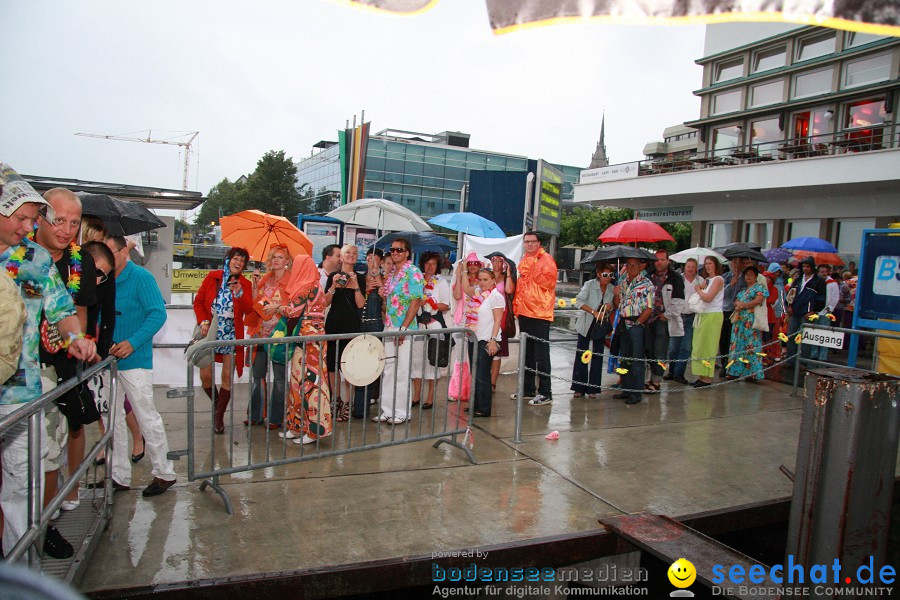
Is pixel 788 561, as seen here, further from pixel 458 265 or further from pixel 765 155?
pixel 765 155

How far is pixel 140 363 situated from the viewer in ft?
14.2

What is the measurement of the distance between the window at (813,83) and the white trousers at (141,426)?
31.2m

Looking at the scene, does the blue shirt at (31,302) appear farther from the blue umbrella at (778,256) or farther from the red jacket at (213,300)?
the blue umbrella at (778,256)

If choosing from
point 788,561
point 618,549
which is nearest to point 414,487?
point 618,549

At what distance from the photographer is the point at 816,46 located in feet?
91.2

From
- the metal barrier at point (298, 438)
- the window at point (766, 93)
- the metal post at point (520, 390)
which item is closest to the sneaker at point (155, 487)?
the metal barrier at point (298, 438)

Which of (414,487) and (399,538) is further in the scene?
(414,487)

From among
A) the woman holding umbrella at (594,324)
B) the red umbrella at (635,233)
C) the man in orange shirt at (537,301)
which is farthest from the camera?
the red umbrella at (635,233)

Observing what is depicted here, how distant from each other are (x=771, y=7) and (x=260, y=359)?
494cm

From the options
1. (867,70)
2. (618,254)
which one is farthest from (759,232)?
(618,254)

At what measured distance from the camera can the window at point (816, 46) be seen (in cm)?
2720

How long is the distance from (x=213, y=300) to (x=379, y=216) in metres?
3.11

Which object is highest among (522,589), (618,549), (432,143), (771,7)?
(432,143)

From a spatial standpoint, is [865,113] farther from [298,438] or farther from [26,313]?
[26,313]
